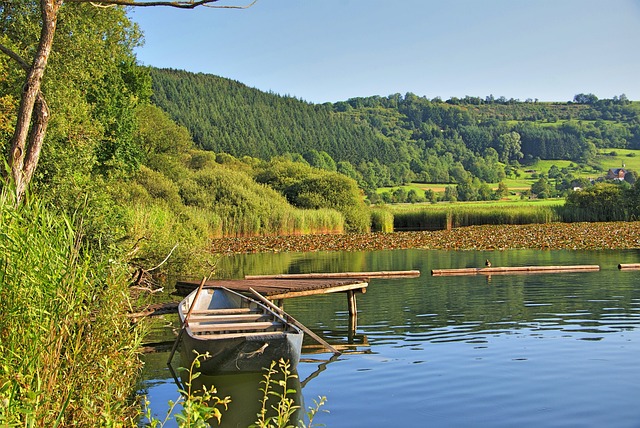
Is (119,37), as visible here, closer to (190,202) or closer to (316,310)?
(190,202)

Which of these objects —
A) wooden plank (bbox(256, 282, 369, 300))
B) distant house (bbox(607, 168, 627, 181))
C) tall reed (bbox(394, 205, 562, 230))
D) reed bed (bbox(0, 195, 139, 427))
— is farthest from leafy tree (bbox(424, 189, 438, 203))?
reed bed (bbox(0, 195, 139, 427))

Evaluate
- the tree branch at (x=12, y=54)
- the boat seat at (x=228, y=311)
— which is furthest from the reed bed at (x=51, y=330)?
the boat seat at (x=228, y=311)

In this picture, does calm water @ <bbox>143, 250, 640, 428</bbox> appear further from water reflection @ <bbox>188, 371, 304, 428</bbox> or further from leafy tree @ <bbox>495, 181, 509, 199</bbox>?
leafy tree @ <bbox>495, 181, 509, 199</bbox>

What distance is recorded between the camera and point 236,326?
38.8 ft

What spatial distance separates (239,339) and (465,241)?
88.0ft

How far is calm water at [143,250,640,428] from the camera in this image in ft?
30.8

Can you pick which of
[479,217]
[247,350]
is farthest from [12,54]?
[479,217]

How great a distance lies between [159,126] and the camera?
157 feet

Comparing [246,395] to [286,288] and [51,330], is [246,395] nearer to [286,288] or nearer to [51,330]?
[51,330]

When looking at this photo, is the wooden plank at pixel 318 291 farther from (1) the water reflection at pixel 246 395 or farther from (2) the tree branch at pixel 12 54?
(2) the tree branch at pixel 12 54

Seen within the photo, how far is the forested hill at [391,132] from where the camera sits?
10725 centimetres

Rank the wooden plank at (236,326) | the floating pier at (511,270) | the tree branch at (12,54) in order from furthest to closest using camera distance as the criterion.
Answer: the floating pier at (511,270), the wooden plank at (236,326), the tree branch at (12,54)

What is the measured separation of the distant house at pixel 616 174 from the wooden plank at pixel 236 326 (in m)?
102

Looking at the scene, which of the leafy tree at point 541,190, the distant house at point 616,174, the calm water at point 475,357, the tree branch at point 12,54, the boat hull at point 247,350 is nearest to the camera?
the tree branch at point 12,54
